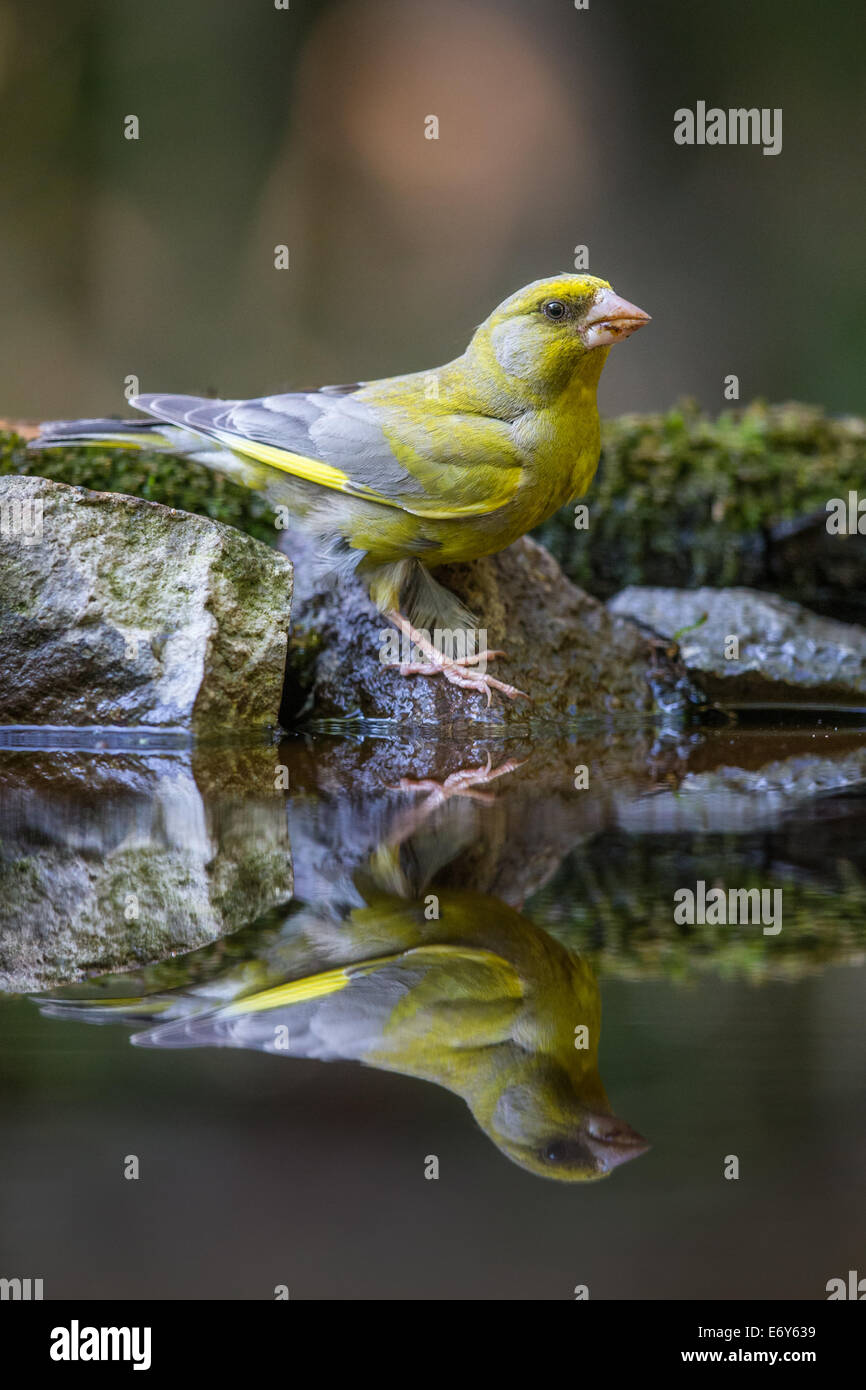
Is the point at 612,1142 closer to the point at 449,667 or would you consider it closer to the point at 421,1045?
the point at 421,1045

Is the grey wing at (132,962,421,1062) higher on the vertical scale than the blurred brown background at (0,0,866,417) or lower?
lower

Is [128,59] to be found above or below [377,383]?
above

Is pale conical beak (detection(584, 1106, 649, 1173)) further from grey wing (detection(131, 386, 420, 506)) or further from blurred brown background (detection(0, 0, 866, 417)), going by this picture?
blurred brown background (detection(0, 0, 866, 417))

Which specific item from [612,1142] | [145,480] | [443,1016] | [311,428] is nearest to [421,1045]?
[443,1016]

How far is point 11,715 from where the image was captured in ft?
11.6

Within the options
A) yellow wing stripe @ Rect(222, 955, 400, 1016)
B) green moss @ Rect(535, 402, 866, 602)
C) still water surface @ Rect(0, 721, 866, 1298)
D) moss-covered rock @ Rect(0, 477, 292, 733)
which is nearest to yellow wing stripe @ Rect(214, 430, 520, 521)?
moss-covered rock @ Rect(0, 477, 292, 733)

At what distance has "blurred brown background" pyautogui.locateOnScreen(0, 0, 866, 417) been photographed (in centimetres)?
832

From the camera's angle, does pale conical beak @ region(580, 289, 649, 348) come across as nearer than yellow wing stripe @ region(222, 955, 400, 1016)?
No

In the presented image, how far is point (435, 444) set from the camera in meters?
3.43

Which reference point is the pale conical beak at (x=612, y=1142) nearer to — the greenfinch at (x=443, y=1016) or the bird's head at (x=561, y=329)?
the greenfinch at (x=443, y=1016)

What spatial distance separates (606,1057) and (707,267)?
847cm

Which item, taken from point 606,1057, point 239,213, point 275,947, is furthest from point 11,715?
point 239,213

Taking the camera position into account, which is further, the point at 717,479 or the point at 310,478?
the point at 717,479

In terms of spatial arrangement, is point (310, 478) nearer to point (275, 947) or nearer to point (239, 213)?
point (275, 947)
